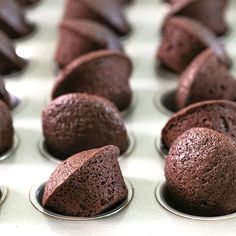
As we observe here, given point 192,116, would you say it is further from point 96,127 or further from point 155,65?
point 155,65

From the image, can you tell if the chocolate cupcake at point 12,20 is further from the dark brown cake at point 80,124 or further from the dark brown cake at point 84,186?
the dark brown cake at point 84,186

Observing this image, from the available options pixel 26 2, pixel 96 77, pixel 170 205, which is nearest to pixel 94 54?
pixel 96 77

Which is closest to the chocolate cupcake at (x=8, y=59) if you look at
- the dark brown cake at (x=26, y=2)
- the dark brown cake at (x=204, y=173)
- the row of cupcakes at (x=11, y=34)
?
the row of cupcakes at (x=11, y=34)

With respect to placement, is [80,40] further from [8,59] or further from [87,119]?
[87,119]

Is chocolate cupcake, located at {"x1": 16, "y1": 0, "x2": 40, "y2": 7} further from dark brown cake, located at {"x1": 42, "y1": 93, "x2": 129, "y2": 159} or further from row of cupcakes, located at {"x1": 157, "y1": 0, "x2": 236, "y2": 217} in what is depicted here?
dark brown cake, located at {"x1": 42, "y1": 93, "x2": 129, "y2": 159}

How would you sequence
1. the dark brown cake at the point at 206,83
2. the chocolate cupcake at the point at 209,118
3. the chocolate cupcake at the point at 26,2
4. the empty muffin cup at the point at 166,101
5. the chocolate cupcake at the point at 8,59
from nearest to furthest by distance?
1. the chocolate cupcake at the point at 209,118
2. the dark brown cake at the point at 206,83
3. the empty muffin cup at the point at 166,101
4. the chocolate cupcake at the point at 8,59
5. the chocolate cupcake at the point at 26,2

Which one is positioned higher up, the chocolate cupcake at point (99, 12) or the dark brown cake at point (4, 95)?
the chocolate cupcake at point (99, 12)
